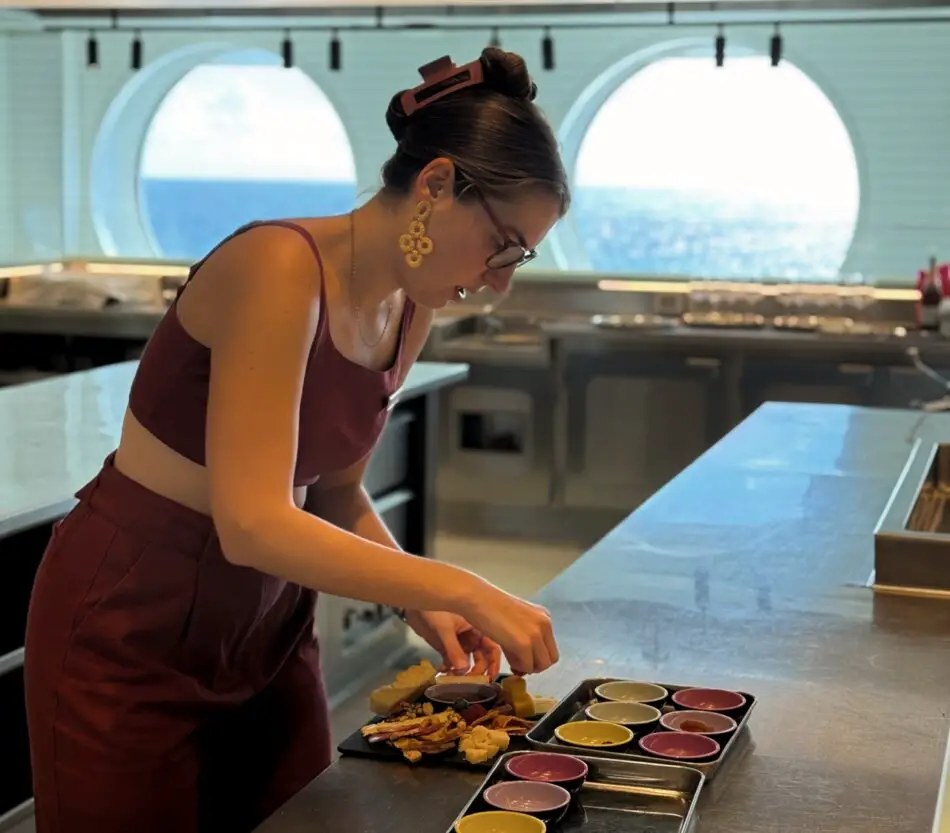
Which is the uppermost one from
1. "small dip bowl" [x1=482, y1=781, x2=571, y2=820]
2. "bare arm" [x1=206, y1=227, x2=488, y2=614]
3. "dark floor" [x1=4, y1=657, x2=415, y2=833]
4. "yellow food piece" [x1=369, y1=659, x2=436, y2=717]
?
"bare arm" [x1=206, y1=227, x2=488, y2=614]

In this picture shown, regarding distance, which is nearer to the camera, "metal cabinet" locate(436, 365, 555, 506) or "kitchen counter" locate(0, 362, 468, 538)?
"kitchen counter" locate(0, 362, 468, 538)

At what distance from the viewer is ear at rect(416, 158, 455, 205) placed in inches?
59.9

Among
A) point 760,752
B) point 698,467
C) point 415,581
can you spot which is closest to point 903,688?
point 760,752

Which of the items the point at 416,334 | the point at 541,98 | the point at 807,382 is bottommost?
the point at 807,382

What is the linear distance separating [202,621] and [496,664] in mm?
388

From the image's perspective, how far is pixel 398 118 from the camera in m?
1.60

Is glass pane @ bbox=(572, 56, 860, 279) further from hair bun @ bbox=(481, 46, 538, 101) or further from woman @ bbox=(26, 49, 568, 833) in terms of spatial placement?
hair bun @ bbox=(481, 46, 538, 101)

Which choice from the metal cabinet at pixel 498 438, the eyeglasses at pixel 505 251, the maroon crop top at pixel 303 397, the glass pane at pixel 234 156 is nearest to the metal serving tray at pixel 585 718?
the maroon crop top at pixel 303 397

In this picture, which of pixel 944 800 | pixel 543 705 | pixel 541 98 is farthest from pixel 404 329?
pixel 541 98

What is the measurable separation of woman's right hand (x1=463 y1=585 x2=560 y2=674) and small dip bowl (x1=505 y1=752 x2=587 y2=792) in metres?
0.10

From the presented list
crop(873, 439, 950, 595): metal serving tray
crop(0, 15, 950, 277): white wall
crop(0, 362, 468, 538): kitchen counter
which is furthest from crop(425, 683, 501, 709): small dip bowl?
crop(0, 15, 950, 277): white wall

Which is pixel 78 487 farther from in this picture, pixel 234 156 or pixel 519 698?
pixel 234 156

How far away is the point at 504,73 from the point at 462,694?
2.48 feet

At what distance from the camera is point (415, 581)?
1.45 meters
